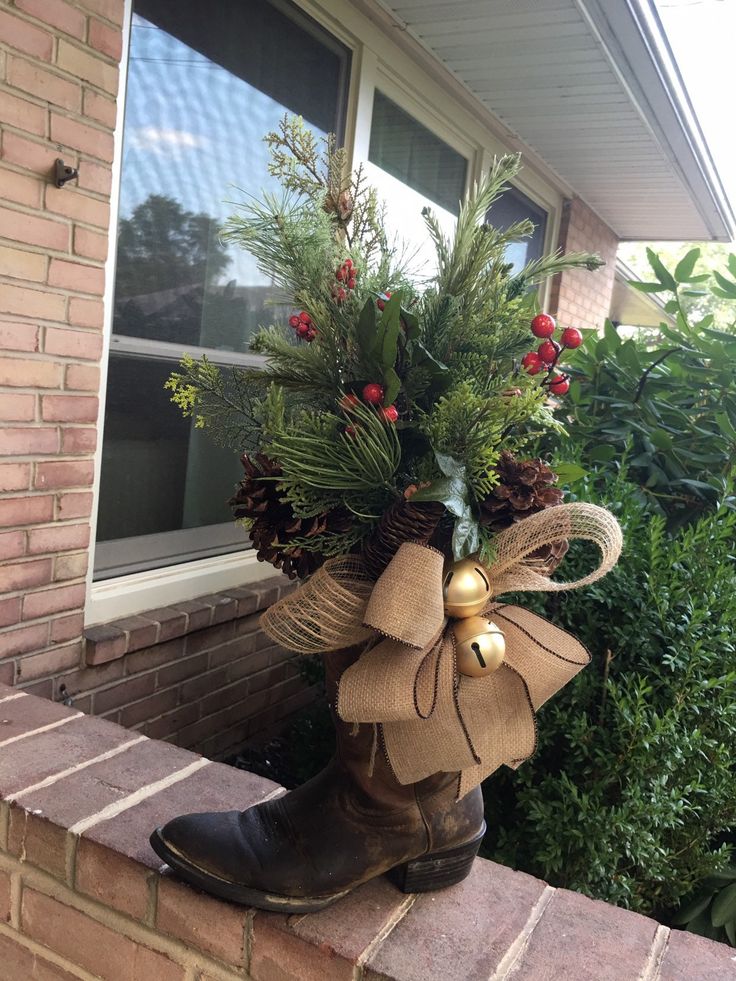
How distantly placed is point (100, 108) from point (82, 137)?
0.10 meters

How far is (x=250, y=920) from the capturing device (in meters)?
1.05

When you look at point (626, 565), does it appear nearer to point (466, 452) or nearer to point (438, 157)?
point (466, 452)

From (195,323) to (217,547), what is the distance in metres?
0.79

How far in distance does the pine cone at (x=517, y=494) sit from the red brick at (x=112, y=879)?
73cm

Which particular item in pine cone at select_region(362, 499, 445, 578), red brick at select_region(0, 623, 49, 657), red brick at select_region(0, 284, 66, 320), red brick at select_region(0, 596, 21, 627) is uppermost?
red brick at select_region(0, 284, 66, 320)

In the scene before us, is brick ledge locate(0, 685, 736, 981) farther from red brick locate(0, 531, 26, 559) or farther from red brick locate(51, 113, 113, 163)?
red brick locate(51, 113, 113, 163)

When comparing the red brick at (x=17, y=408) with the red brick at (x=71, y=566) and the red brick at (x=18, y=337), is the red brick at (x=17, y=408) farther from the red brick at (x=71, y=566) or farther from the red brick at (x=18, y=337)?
the red brick at (x=71, y=566)

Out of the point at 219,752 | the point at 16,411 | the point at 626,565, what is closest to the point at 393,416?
the point at 626,565

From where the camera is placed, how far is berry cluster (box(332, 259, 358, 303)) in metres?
1.03

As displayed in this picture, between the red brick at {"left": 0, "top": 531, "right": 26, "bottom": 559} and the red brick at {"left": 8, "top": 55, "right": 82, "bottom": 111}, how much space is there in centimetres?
98

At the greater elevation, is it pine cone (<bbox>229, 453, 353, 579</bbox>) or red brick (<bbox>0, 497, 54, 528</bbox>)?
pine cone (<bbox>229, 453, 353, 579</bbox>)

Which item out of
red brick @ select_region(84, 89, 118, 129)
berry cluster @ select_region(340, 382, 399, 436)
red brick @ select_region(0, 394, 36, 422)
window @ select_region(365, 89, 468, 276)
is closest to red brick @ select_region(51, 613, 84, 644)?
red brick @ select_region(0, 394, 36, 422)

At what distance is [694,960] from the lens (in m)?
Result: 1.07

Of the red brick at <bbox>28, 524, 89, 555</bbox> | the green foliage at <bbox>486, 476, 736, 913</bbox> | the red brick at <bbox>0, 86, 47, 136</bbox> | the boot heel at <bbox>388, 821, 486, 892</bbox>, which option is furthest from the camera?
the red brick at <bbox>28, 524, 89, 555</bbox>
